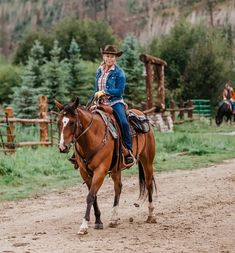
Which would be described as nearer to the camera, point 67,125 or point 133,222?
point 67,125

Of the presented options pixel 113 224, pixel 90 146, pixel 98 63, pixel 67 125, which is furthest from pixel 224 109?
pixel 67 125

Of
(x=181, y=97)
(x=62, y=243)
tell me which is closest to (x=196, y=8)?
(x=181, y=97)

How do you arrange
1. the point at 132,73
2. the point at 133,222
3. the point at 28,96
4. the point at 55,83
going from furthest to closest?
the point at 132,73 < the point at 28,96 < the point at 55,83 < the point at 133,222

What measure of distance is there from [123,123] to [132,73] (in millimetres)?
31518

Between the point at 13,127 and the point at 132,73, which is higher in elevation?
the point at 13,127

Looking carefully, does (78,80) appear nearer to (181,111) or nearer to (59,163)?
(181,111)

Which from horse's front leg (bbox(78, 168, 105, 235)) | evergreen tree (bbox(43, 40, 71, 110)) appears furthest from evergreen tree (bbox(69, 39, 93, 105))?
horse's front leg (bbox(78, 168, 105, 235))

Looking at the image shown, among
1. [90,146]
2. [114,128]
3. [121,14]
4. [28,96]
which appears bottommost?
[28,96]

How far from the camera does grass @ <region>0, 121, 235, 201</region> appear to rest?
1329 centimetres

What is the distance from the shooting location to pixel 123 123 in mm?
8891

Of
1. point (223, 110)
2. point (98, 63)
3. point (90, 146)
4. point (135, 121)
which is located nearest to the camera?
point (90, 146)

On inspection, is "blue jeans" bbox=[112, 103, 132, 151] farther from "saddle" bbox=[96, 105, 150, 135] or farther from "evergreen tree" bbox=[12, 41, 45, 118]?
"evergreen tree" bbox=[12, 41, 45, 118]

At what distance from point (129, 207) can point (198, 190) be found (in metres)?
2.34

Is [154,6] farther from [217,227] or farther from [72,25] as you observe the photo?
[217,227]
